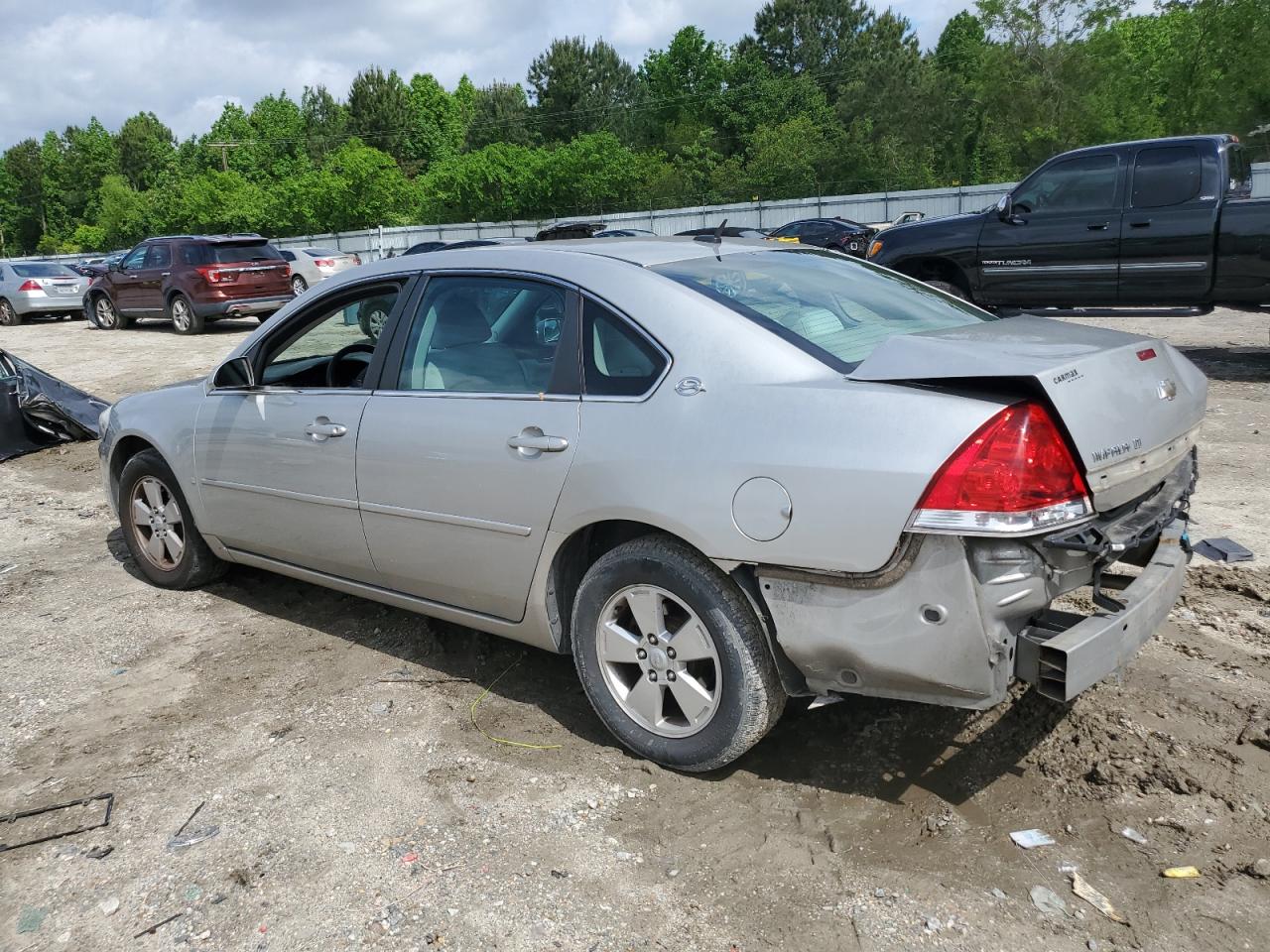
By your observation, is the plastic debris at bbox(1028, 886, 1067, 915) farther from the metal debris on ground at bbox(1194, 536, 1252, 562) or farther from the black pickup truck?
the black pickup truck

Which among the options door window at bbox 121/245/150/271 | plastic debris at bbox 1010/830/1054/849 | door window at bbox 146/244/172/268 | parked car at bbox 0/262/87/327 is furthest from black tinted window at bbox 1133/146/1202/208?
parked car at bbox 0/262/87/327

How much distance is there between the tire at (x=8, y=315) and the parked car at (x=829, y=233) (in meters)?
19.4

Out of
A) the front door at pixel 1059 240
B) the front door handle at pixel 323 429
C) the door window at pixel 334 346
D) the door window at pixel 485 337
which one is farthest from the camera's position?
the front door at pixel 1059 240

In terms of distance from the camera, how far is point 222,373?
15.5 ft

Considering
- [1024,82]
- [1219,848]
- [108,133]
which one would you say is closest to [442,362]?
[1219,848]

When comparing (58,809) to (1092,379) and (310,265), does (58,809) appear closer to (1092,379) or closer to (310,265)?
(1092,379)

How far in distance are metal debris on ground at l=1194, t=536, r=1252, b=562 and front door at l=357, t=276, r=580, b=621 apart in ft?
11.2

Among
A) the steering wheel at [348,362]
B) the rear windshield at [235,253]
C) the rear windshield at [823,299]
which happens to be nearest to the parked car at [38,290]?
the rear windshield at [235,253]

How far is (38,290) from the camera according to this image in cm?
2334

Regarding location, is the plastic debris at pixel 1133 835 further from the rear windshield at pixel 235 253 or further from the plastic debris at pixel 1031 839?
the rear windshield at pixel 235 253

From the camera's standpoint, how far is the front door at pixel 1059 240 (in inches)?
404

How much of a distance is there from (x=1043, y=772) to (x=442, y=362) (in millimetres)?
2483

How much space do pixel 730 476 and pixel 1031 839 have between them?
4.31ft

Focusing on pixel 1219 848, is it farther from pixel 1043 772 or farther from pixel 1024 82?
pixel 1024 82
